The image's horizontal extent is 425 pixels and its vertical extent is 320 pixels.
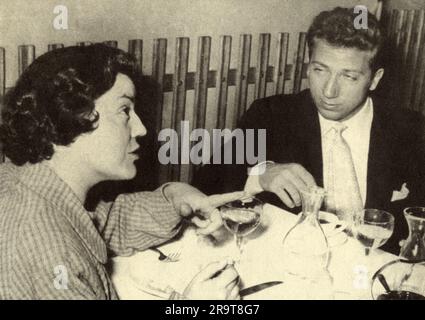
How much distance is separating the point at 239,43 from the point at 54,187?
1952 millimetres

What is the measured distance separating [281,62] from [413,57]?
127 cm

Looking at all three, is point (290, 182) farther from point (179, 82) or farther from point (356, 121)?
point (179, 82)

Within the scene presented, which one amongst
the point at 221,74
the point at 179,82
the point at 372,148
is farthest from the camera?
the point at 221,74

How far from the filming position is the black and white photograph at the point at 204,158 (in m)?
1.25

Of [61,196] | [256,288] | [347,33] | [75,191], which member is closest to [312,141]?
[347,33]

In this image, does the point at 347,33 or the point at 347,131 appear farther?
the point at 347,131

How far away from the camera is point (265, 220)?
5.83 ft

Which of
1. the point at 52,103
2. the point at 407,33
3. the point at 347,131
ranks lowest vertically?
the point at 347,131

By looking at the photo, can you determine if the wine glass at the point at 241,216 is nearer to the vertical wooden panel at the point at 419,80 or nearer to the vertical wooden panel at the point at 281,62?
the vertical wooden panel at the point at 281,62

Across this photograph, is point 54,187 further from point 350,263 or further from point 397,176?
point 397,176

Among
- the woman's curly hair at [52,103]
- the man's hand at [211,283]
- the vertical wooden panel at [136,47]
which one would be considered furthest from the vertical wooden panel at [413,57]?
the man's hand at [211,283]

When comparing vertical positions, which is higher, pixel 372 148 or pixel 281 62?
pixel 281 62

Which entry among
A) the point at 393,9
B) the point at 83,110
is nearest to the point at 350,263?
the point at 83,110

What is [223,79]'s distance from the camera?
9.84 ft
